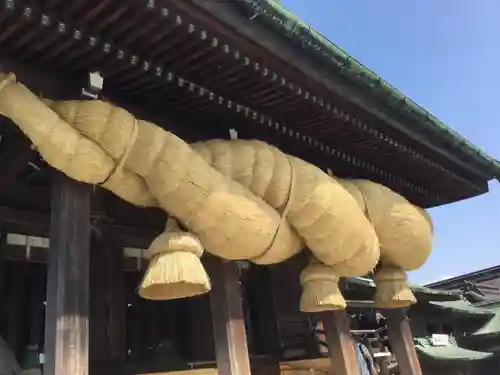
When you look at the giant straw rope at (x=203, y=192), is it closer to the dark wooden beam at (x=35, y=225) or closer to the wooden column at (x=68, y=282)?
the wooden column at (x=68, y=282)

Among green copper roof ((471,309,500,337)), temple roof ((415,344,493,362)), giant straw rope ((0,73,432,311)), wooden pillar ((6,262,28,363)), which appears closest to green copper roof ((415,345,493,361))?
temple roof ((415,344,493,362))

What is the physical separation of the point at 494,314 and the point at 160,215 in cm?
1244

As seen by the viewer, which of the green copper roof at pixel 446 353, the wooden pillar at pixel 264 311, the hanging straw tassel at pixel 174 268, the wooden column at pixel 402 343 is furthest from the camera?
the green copper roof at pixel 446 353

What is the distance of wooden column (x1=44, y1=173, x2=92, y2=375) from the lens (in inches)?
87.7

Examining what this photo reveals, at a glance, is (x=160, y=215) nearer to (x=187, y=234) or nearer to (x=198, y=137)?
(x=198, y=137)

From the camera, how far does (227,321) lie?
3012mm

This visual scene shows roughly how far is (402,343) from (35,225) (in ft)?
11.7

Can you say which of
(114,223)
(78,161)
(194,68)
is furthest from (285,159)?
(114,223)

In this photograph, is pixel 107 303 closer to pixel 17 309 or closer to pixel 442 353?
pixel 17 309

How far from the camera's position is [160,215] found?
4.37 metres

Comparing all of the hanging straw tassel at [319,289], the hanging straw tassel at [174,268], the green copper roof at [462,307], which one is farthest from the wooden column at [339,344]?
the green copper roof at [462,307]

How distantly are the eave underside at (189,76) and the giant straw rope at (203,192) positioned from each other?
9.5 inches

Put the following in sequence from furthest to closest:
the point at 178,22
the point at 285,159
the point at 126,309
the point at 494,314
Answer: the point at 494,314 → the point at 126,309 → the point at 285,159 → the point at 178,22

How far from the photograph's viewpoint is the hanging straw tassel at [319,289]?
11.3 feet
